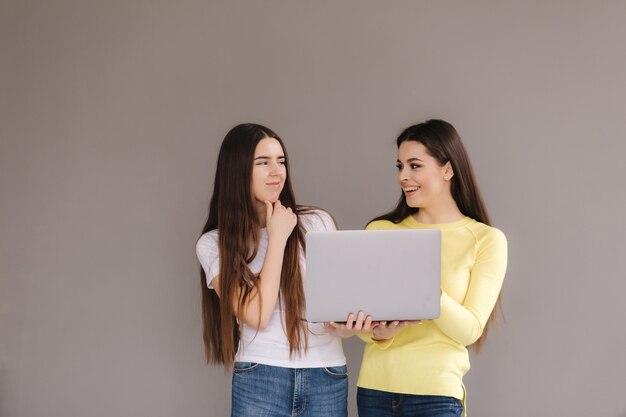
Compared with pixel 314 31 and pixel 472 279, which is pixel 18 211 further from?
pixel 472 279

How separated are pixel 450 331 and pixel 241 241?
2.19 ft

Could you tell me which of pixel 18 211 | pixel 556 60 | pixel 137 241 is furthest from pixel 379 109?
pixel 18 211

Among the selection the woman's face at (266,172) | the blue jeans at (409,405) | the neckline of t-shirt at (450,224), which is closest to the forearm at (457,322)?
the blue jeans at (409,405)

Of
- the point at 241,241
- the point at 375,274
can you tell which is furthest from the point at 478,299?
the point at 241,241

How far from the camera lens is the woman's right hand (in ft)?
7.55

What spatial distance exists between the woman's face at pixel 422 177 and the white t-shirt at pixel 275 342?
1.04 ft

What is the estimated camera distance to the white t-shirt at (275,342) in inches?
88.6

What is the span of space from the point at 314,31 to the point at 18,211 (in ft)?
4.68

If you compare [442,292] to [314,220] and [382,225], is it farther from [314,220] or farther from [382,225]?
[314,220]

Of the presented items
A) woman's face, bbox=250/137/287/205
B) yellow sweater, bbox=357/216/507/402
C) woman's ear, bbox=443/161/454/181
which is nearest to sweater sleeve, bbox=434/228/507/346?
yellow sweater, bbox=357/216/507/402

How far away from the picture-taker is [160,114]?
3.25m

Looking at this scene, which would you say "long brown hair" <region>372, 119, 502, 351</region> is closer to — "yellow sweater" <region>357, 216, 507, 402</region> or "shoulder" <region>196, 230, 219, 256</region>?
"yellow sweater" <region>357, 216, 507, 402</region>

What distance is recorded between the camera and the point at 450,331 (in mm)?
2156

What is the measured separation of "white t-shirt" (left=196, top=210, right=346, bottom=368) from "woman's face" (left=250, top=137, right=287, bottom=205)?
15 cm
